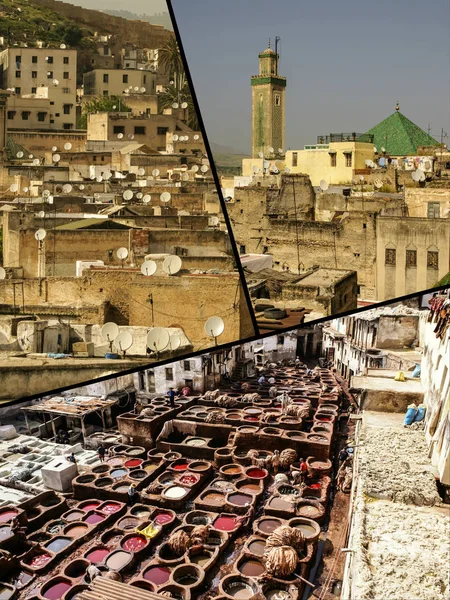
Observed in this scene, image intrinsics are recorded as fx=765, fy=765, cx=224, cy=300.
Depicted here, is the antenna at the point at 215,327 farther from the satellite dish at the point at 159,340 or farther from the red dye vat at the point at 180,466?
the red dye vat at the point at 180,466

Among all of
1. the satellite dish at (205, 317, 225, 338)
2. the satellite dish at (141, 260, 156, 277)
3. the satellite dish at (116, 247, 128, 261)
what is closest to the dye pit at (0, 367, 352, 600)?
the satellite dish at (116, 247, 128, 261)

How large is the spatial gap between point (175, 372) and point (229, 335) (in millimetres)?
10085

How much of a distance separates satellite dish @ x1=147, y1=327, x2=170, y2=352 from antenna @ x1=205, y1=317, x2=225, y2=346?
21cm

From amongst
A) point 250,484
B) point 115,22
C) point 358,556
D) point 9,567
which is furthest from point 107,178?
point 115,22

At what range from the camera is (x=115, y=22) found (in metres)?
1.55

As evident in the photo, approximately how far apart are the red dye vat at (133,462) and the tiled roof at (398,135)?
5.94 m

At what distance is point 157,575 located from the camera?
664 centimetres

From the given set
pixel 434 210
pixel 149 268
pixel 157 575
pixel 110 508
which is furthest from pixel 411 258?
pixel 110 508

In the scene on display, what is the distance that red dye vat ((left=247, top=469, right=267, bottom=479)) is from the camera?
8.58 metres

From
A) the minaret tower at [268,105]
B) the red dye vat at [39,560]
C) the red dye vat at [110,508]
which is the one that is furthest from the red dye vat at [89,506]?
the minaret tower at [268,105]

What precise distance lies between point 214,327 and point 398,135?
119 cm

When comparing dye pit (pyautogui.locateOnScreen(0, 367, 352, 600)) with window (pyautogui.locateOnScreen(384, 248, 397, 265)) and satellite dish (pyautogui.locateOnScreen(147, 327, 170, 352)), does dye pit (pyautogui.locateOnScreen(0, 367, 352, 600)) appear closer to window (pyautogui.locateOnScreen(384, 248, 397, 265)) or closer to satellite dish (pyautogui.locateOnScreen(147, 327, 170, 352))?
satellite dish (pyautogui.locateOnScreen(147, 327, 170, 352))

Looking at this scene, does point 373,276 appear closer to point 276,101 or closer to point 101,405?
point 276,101

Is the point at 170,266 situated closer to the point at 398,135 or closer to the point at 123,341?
the point at 123,341
